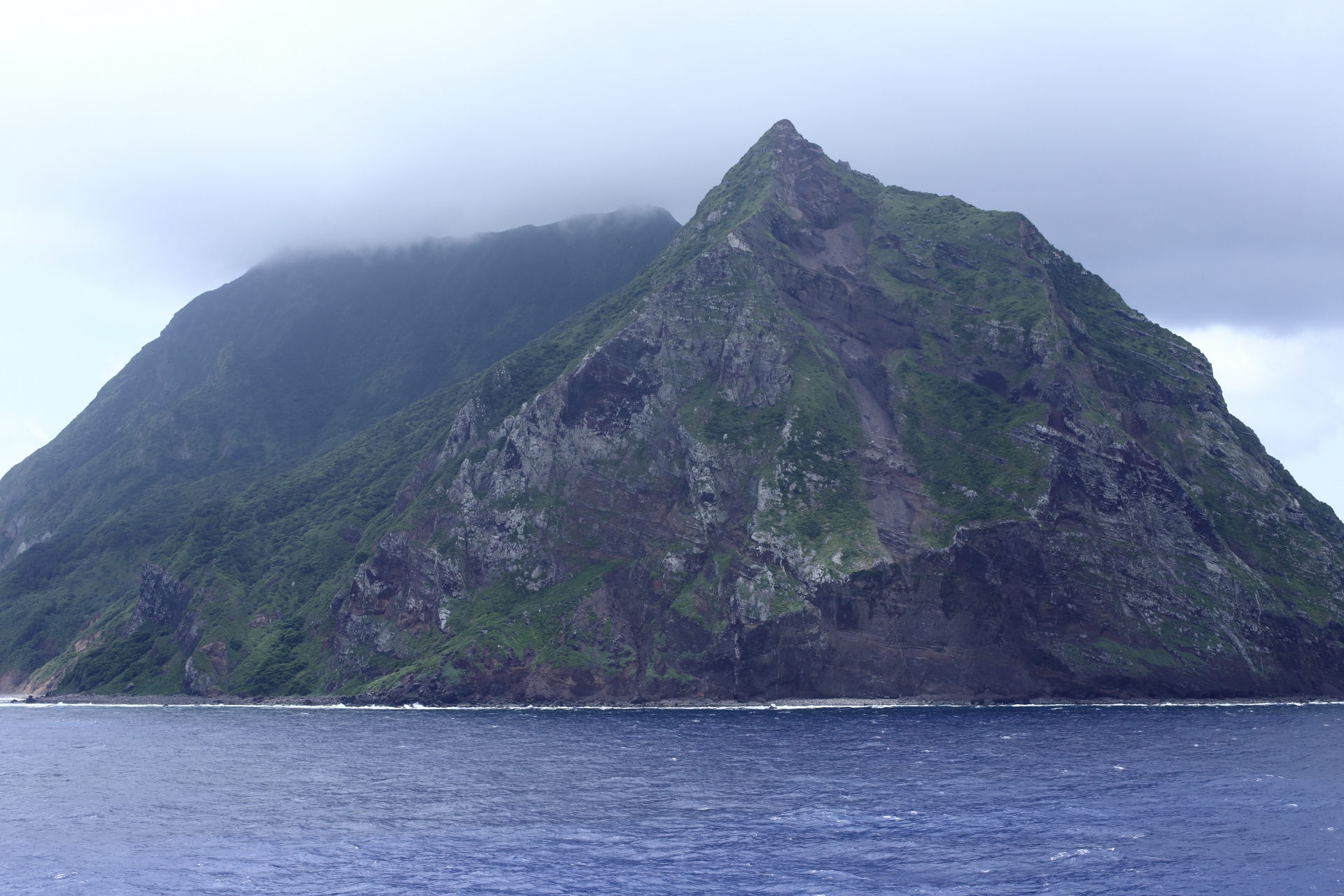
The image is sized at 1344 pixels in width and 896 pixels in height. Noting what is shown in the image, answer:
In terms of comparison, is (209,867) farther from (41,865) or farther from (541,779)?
(541,779)

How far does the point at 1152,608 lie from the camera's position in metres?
194

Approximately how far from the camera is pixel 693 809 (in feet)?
306

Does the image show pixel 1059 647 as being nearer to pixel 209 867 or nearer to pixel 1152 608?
pixel 1152 608

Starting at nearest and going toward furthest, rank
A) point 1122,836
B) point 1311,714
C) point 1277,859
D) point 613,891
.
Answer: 1. point 613,891
2. point 1277,859
3. point 1122,836
4. point 1311,714

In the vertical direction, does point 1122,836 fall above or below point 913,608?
below

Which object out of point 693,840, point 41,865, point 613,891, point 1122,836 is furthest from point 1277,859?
point 41,865

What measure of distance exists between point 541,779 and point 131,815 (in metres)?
41.0

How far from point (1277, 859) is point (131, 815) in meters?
102

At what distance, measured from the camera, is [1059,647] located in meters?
191

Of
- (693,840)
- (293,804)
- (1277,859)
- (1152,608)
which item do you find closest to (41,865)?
(293,804)

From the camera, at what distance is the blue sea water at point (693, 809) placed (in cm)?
7244

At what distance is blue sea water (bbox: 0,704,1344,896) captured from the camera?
72438mm

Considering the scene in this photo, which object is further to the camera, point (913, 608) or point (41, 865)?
Result: point (913, 608)

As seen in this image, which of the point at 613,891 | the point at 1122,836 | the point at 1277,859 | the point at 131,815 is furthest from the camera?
the point at 131,815
